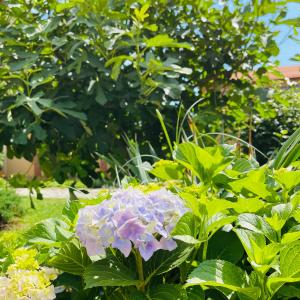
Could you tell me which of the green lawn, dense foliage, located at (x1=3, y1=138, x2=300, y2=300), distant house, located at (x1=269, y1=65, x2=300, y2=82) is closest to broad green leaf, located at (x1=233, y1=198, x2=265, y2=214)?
dense foliage, located at (x1=3, y1=138, x2=300, y2=300)

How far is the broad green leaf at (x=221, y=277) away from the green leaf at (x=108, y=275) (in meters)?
0.13

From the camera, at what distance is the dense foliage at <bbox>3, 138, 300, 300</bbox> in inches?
31.0

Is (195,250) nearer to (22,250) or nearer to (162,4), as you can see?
(22,250)

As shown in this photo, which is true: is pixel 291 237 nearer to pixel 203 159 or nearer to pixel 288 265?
pixel 288 265

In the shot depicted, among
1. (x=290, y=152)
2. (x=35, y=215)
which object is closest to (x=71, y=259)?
(x=290, y=152)

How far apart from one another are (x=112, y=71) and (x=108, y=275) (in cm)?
129

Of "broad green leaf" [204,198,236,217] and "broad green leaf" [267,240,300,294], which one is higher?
"broad green leaf" [204,198,236,217]

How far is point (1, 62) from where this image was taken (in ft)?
7.99

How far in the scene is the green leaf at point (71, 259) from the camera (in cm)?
92

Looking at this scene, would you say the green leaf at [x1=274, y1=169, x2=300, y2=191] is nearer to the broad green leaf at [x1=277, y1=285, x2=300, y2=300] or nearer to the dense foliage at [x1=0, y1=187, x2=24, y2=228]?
the broad green leaf at [x1=277, y1=285, x2=300, y2=300]

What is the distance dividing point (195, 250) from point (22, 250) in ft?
1.12

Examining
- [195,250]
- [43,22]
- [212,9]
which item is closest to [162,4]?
[212,9]

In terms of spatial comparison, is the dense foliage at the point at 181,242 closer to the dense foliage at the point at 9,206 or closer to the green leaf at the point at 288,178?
the green leaf at the point at 288,178

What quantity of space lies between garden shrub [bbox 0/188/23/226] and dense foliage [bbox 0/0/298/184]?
4.61 meters
